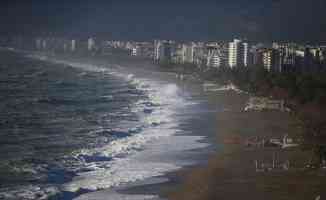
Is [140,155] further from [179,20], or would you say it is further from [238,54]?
[179,20]

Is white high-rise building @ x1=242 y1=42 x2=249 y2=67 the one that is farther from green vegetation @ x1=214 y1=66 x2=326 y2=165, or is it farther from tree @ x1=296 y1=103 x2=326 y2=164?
tree @ x1=296 y1=103 x2=326 y2=164

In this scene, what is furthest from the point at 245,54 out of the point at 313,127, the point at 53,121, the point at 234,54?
the point at 313,127

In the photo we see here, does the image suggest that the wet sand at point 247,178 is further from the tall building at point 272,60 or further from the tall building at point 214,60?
the tall building at point 214,60

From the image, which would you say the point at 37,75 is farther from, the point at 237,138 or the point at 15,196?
the point at 15,196

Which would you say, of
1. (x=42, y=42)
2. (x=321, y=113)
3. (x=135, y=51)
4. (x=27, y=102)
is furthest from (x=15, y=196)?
(x=42, y=42)

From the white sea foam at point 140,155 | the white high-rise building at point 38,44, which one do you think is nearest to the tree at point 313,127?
the white sea foam at point 140,155
